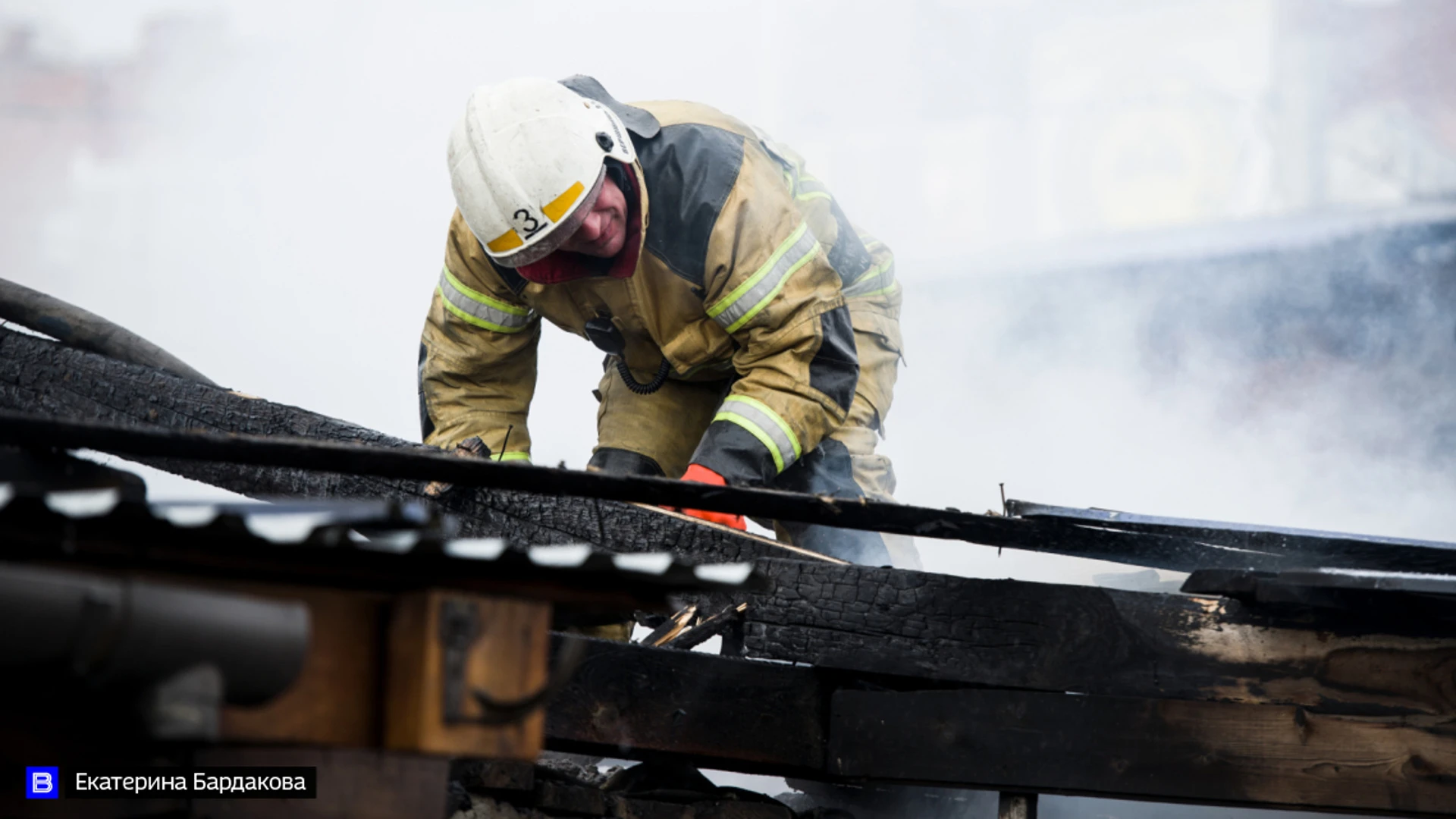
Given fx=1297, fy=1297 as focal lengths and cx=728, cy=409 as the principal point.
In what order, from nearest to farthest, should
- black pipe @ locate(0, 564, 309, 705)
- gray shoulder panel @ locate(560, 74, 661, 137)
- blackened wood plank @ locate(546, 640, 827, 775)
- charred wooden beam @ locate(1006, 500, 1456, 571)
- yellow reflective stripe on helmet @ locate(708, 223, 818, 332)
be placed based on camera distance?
black pipe @ locate(0, 564, 309, 705), blackened wood plank @ locate(546, 640, 827, 775), charred wooden beam @ locate(1006, 500, 1456, 571), yellow reflective stripe on helmet @ locate(708, 223, 818, 332), gray shoulder panel @ locate(560, 74, 661, 137)

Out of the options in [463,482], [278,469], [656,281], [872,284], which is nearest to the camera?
[463,482]

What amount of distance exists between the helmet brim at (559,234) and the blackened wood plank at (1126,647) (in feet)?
5.25

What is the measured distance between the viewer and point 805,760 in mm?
2592

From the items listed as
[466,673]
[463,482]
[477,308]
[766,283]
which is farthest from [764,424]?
[466,673]

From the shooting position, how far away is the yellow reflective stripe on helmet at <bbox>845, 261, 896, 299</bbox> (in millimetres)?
Answer: 4727

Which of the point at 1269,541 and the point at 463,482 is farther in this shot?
the point at 1269,541

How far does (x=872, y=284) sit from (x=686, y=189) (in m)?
1.11

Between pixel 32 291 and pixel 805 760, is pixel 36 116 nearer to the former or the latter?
pixel 32 291

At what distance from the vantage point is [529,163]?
12.1 feet

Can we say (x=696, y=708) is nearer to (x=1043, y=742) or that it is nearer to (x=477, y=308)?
(x=1043, y=742)

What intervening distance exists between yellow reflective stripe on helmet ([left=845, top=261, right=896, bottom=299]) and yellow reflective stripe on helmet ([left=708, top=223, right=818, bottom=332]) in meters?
0.83

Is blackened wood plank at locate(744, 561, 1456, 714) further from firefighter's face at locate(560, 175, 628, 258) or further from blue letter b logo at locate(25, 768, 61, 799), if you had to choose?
firefighter's face at locate(560, 175, 628, 258)

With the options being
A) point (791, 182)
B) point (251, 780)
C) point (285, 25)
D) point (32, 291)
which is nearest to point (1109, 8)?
point (285, 25)

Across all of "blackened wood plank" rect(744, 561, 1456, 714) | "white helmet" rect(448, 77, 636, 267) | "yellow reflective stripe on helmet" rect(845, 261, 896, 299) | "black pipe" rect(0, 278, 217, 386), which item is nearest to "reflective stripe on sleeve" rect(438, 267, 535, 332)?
"white helmet" rect(448, 77, 636, 267)
